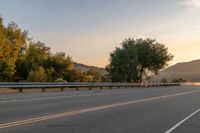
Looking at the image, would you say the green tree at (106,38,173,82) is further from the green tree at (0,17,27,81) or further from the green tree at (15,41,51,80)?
the green tree at (0,17,27,81)

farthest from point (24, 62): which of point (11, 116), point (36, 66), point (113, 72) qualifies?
point (11, 116)

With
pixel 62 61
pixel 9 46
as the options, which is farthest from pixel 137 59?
pixel 9 46

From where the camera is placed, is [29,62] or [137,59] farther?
[137,59]

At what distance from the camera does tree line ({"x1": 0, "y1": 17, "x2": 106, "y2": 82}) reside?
235 feet

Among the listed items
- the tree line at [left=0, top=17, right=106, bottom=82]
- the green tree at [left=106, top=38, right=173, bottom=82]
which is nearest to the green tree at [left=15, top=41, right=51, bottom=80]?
the tree line at [left=0, top=17, right=106, bottom=82]

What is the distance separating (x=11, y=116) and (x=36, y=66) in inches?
2615

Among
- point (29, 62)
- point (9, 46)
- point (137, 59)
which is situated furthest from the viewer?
point (137, 59)

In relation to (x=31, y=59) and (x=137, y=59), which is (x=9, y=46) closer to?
(x=31, y=59)

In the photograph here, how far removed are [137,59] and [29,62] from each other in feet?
70.2

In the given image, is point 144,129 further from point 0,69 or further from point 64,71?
point 64,71

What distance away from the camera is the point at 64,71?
8738 cm

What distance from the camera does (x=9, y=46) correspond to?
2921 inches

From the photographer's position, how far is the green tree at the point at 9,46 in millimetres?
70000

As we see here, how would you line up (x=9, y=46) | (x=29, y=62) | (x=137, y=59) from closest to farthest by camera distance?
(x=9, y=46), (x=29, y=62), (x=137, y=59)
